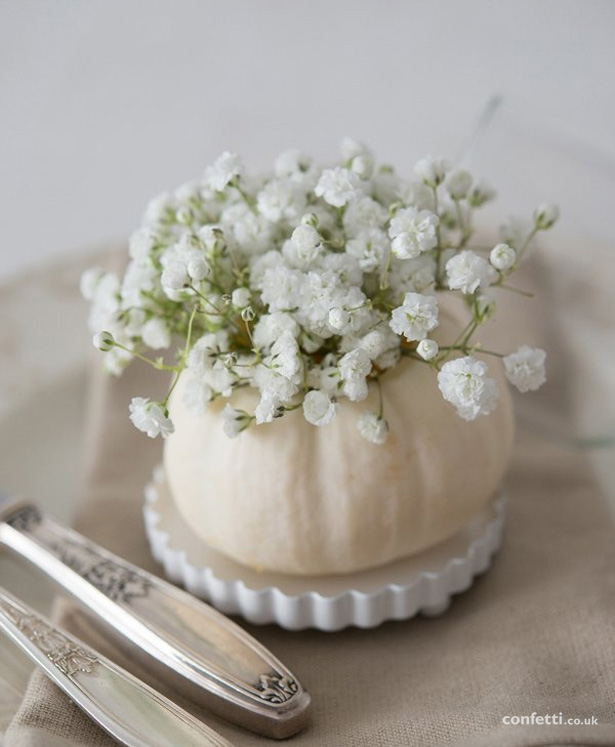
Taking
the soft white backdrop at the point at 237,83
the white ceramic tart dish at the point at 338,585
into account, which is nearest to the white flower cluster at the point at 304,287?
the white ceramic tart dish at the point at 338,585

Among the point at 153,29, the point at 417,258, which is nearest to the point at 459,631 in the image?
the point at 417,258

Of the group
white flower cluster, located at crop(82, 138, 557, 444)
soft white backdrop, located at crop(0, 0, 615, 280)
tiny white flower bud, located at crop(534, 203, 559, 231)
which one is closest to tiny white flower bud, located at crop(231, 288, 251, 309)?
white flower cluster, located at crop(82, 138, 557, 444)

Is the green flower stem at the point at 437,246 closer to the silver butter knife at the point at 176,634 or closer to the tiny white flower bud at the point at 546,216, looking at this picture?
the tiny white flower bud at the point at 546,216

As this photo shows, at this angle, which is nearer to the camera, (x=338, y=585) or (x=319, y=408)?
(x=319, y=408)

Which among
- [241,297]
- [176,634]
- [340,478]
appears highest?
[241,297]

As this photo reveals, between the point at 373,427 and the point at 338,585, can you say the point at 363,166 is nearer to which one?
the point at 373,427

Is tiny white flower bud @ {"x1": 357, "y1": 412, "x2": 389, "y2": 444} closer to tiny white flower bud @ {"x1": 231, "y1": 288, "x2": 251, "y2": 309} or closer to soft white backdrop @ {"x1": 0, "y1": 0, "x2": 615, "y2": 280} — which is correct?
tiny white flower bud @ {"x1": 231, "y1": 288, "x2": 251, "y2": 309}

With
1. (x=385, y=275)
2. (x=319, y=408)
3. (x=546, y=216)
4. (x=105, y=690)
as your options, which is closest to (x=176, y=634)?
(x=105, y=690)

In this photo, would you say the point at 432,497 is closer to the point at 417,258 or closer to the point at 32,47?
the point at 417,258
